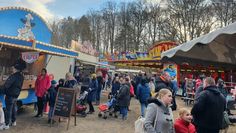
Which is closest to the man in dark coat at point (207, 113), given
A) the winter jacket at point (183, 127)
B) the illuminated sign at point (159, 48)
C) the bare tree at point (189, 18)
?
the winter jacket at point (183, 127)

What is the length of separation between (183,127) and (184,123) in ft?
0.28

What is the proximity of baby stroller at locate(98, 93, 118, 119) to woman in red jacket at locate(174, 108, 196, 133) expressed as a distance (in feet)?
21.5

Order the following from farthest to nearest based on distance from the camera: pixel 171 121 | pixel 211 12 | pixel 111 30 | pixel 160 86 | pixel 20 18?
pixel 111 30
pixel 211 12
pixel 20 18
pixel 160 86
pixel 171 121

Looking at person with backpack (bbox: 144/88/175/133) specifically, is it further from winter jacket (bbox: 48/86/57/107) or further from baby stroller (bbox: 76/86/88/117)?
baby stroller (bbox: 76/86/88/117)

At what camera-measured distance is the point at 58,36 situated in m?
54.3

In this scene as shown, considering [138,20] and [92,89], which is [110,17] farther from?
[92,89]

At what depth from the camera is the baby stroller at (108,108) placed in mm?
10789

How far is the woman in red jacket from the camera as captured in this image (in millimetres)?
4260

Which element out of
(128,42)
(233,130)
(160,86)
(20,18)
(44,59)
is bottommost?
(233,130)

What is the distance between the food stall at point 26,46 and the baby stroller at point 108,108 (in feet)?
7.15

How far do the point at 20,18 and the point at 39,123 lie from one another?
4.19m

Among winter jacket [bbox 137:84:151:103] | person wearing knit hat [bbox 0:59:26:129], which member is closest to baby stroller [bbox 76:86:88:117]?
winter jacket [bbox 137:84:151:103]

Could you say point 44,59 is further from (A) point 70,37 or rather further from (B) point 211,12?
(A) point 70,37

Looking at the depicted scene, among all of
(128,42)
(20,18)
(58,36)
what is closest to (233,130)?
(20,18)
